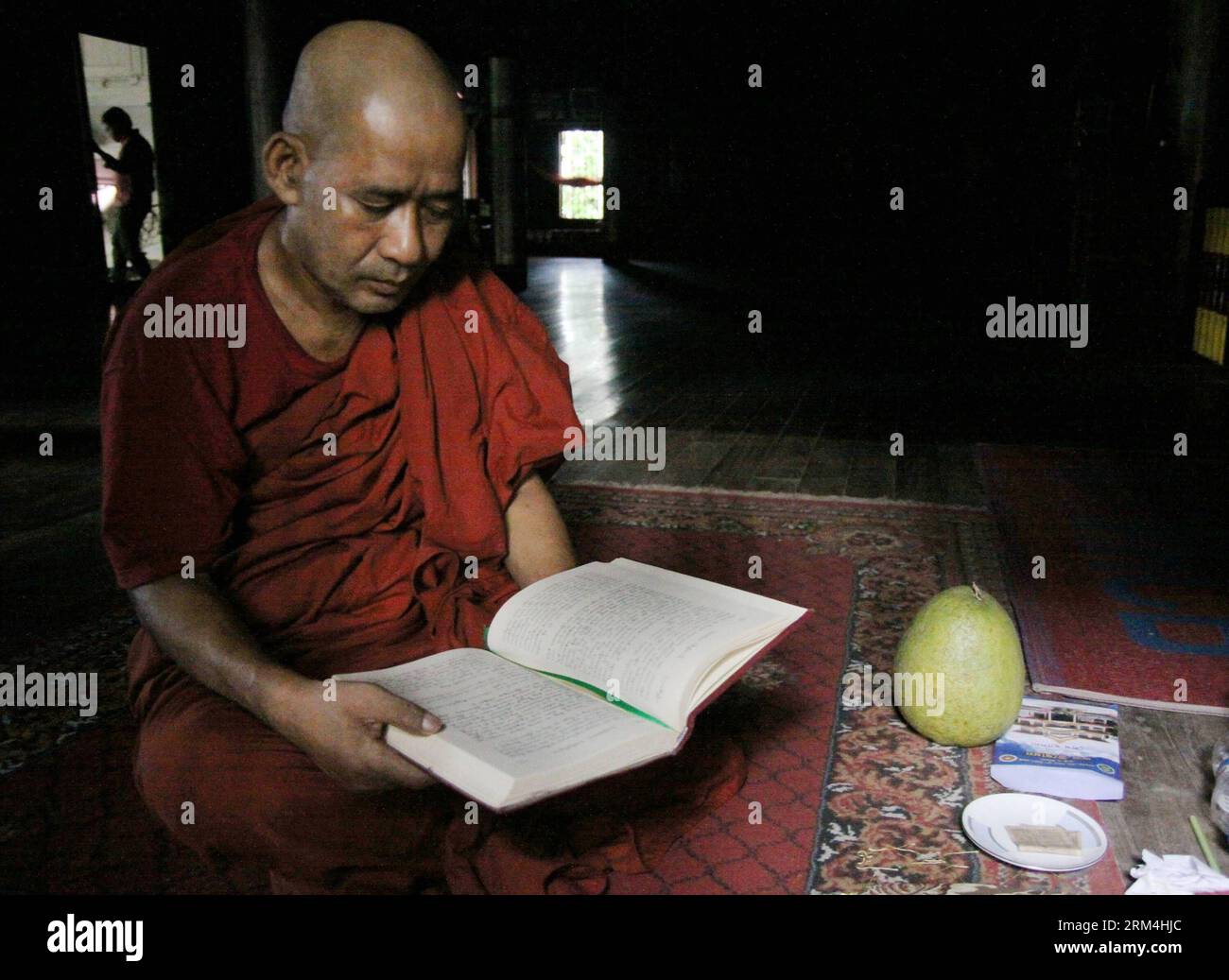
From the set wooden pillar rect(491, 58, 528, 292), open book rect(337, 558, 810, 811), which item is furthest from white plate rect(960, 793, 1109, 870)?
wooden pillar rect(491, 58, 528, 292)

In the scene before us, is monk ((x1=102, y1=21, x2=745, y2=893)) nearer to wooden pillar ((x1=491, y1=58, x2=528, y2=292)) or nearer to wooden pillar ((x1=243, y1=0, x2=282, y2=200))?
wooden pillar ((x1=243, y1=0, x2=282, y2=200))

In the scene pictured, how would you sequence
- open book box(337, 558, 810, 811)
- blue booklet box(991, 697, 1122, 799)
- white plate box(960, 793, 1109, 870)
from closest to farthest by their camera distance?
open book box(337, 558, 810, 811) → white plate box(960, 793, 1109, 870) → blue booklet box(991, 697, 1122, 799)

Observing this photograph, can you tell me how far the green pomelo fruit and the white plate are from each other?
16 cm

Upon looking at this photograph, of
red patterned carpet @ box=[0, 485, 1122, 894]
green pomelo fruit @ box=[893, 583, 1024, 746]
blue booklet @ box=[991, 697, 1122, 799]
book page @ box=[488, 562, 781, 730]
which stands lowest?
Result: red patterned carpet @ box=[0, 485, 1122, 894]

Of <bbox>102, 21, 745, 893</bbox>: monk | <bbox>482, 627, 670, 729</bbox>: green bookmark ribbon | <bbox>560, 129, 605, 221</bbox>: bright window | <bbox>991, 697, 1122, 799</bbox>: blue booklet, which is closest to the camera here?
<bbox>482, 627, 670, 729</bbox>: green bookmark ribbon

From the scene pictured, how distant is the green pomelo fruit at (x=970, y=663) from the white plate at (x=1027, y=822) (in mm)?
163

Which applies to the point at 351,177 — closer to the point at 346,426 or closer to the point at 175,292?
the point at 175,292

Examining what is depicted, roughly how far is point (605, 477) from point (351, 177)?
2.54m

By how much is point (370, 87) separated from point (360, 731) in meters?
0.75

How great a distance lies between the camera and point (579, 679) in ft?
3.90

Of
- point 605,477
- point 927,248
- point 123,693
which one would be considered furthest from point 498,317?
point 927,248

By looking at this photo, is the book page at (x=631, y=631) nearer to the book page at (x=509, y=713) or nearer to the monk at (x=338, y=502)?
the book page at (x=509, y=713)

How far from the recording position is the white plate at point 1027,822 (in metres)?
1.44

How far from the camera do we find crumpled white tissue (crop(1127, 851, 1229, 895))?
4.36ft
